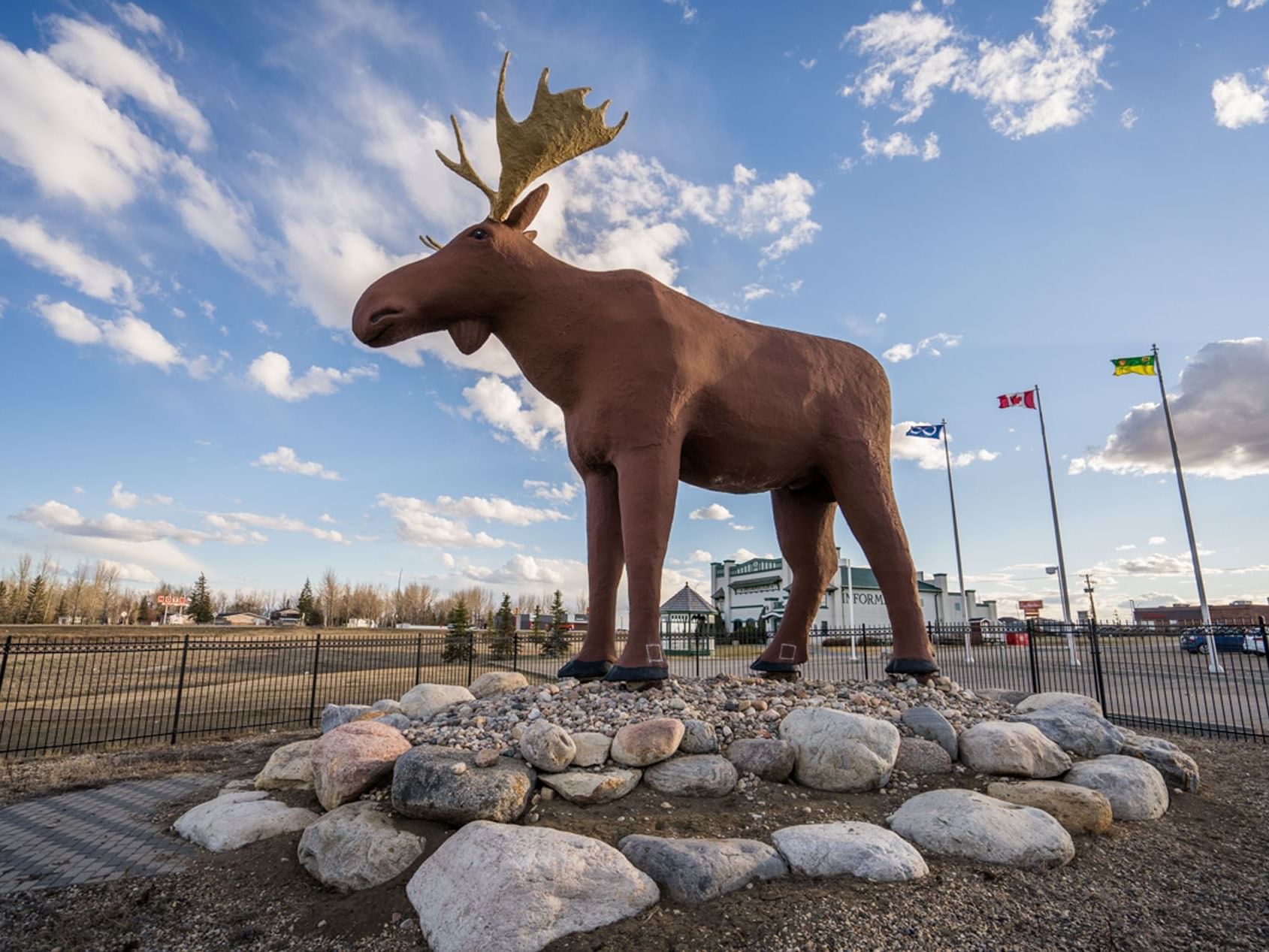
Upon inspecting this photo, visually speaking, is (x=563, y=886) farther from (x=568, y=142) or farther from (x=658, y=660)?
(x=568, y=142)

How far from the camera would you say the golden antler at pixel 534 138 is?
5938 mm

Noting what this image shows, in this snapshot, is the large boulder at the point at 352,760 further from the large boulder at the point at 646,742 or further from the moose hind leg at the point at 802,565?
the moose hind leg at the point at 802,565

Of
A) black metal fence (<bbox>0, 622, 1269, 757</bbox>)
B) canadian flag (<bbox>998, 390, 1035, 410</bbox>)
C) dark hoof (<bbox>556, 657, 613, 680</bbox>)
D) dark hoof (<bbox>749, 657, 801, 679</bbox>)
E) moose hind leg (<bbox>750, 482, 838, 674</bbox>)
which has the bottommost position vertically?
black metal fence (<bbox>0, 622, 1269, 757</bbox>)

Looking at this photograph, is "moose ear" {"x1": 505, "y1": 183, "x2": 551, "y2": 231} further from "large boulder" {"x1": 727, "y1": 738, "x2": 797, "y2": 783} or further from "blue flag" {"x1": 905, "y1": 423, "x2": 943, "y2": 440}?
"blue flag" {"x1": 905, "y1": 423, "x2": 943, "y2": 440}

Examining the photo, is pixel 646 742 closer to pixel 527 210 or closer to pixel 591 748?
pixel 591 748

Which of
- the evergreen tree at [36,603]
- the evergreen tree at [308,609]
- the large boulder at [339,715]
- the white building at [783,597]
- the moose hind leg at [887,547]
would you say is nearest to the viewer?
the large boulder at [339,715]

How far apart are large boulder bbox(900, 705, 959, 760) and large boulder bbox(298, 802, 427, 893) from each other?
3.77m

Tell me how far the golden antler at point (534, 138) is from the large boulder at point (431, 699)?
4.35m

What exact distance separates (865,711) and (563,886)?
10.9 feet

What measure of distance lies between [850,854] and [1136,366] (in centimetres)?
2047

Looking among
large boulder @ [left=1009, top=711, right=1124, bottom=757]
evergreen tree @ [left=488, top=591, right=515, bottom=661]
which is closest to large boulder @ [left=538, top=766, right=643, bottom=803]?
large boulder @ [left=1009, top=711, right=1124, bottom=757]

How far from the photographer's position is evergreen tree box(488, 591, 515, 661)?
874 inches

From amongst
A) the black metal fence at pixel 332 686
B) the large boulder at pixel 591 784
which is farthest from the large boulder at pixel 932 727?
the black metal fence at pixel 332 686

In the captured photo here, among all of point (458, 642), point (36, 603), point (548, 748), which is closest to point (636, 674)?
point (548, 748)
